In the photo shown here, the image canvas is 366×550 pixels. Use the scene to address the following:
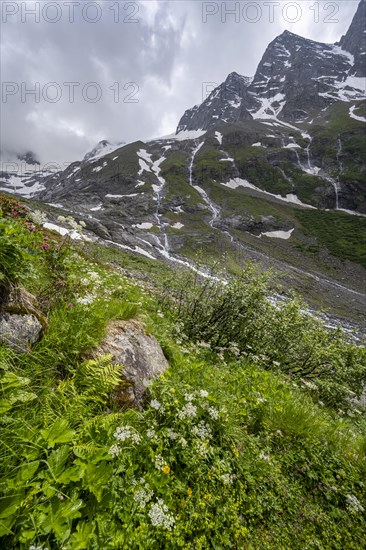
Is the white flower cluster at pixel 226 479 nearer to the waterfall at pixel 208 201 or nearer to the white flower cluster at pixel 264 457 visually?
the white flower cluster at pixel 264 457

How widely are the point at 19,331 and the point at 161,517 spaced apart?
8.43 ft

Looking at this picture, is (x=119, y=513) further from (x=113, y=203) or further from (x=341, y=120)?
(x=341, y=120)

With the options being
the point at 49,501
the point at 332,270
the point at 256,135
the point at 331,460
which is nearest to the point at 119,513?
the point at 49,501

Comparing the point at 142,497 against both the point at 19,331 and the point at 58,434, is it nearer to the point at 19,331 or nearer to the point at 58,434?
the point at 58,434

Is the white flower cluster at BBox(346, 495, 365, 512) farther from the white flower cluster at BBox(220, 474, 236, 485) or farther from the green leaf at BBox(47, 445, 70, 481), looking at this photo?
the green leaf at BBox(47, 445, 70, 481)

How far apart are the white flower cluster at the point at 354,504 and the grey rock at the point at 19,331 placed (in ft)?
15.6

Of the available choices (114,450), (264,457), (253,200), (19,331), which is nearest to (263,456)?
A: (264,457)

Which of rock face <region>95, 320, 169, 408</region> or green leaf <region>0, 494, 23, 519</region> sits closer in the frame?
green leaf <region>0, 494, 23, 519</region>

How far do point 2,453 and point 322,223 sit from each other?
134454 mm

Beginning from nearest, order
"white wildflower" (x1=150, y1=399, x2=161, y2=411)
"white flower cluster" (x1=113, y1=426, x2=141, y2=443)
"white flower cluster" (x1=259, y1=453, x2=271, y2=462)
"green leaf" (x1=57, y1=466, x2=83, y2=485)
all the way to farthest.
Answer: "green leaf" (x1=57, y1=466, x2=83, y2=485) < "white flower cluster" (x1=113, y1=426, x2=141, y2=443) < "white wildflower" (x1=150, y1=399, x2=161, y2=411) < "white flower cluster" (x1=259, y1=453, x2=271, y2=462)

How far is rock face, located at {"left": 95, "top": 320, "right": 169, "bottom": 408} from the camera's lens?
3.65 metres

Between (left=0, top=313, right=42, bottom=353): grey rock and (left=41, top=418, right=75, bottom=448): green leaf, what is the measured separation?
135 cm

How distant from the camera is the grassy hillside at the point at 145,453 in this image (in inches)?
74.9

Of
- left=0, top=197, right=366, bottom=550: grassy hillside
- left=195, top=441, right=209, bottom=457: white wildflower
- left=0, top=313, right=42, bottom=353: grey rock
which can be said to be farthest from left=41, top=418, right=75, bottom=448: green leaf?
left=195, top=441, right=209, bottom=457: white wildflower
